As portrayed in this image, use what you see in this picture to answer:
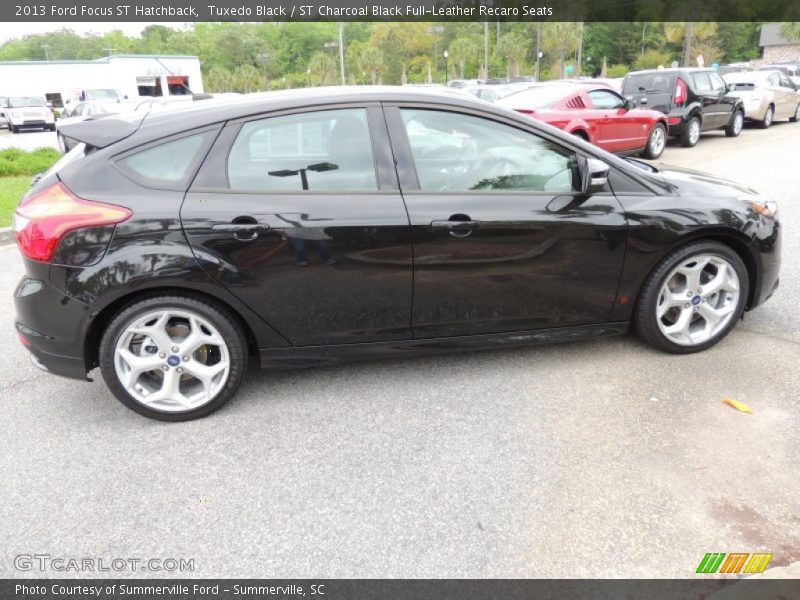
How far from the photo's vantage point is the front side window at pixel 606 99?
443 inches

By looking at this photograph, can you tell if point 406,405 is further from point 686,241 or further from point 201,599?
point 686,241

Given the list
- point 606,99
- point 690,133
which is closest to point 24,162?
point 606,99

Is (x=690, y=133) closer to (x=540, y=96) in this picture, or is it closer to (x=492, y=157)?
(x=540, y=96)

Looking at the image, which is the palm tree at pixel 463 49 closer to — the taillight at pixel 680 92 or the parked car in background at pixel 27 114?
the parked car in background at pixel 27 114

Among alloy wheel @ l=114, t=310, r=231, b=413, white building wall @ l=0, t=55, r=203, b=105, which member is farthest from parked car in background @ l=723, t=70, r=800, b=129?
white building wall @ l=0, t=55, r=203, b=105

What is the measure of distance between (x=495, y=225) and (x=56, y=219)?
2.21 metres

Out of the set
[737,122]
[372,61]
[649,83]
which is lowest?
[737,122]

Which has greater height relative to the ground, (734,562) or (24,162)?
(24,162)

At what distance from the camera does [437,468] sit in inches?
113

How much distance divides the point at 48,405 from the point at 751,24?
92.5 metres

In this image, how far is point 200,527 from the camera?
2.54m

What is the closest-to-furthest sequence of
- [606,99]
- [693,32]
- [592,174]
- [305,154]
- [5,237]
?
1. [305,154]
2. [592,174]
3. [5,237]
4. [606,99]
5. [693,32]

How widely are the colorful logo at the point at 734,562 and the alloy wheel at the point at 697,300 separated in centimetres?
171

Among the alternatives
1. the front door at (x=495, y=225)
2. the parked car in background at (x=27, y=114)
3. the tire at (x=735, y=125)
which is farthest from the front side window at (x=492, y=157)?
the parked car in background at (x=27, y=114)
